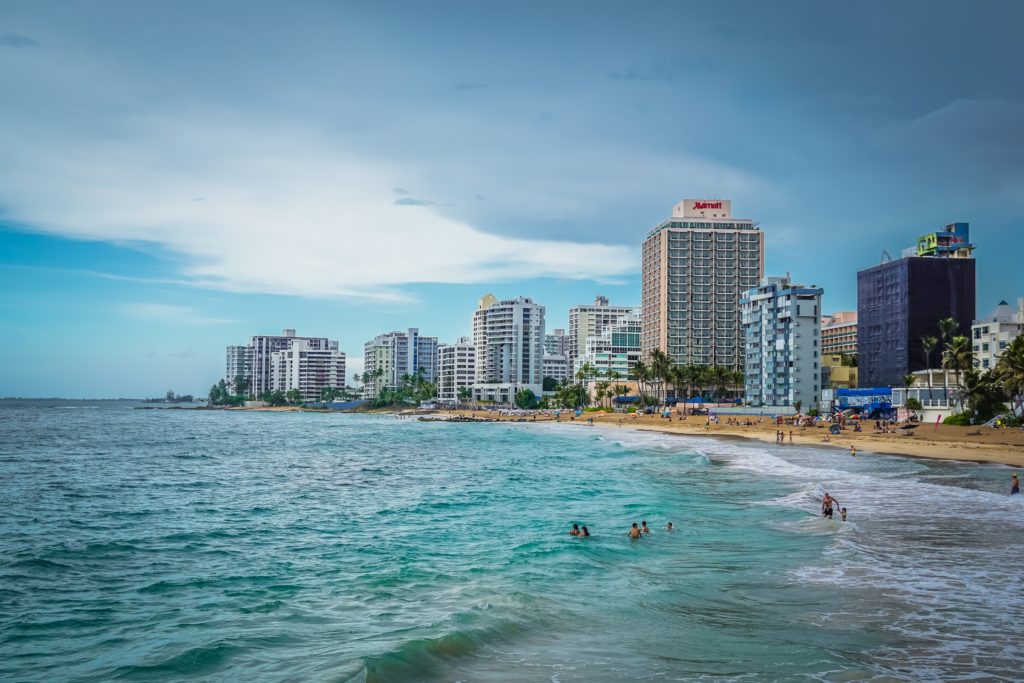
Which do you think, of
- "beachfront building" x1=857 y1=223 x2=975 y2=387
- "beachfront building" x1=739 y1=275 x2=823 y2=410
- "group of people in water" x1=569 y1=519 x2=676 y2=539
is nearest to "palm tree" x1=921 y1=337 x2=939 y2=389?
"beachfront building" x1=857 y1=223 x2=975 y2=387

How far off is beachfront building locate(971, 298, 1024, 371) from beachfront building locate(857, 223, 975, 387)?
8.69 meters

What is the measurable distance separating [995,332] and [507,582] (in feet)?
375

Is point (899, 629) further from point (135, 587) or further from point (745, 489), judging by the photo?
point (745, 489)

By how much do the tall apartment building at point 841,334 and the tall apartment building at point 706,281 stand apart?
24.7 meters

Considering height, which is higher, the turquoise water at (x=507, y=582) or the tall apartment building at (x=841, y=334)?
the tall apartment building at (x=841, y=334)

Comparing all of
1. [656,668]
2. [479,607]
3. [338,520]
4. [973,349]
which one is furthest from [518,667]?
[973,349]

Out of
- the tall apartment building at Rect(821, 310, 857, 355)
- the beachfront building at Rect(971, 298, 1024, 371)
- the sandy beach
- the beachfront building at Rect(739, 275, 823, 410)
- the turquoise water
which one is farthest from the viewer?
the tall apartment building at Rect(821, 310, 857, 355)

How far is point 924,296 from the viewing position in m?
125

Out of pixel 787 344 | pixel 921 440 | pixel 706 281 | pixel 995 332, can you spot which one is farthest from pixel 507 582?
pixel 706 281

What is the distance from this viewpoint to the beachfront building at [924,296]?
125 metres

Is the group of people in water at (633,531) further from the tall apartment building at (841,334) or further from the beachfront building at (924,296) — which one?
the tall apartment building at (841,334)

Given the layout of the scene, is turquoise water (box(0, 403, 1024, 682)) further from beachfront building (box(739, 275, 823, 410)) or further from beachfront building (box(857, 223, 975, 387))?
beachfront building (box(739, 275, 823, 410))

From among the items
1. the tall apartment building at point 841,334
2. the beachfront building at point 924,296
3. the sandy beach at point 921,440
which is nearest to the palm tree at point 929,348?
the beachfront building at point 924,296

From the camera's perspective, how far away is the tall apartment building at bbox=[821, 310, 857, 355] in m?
177
